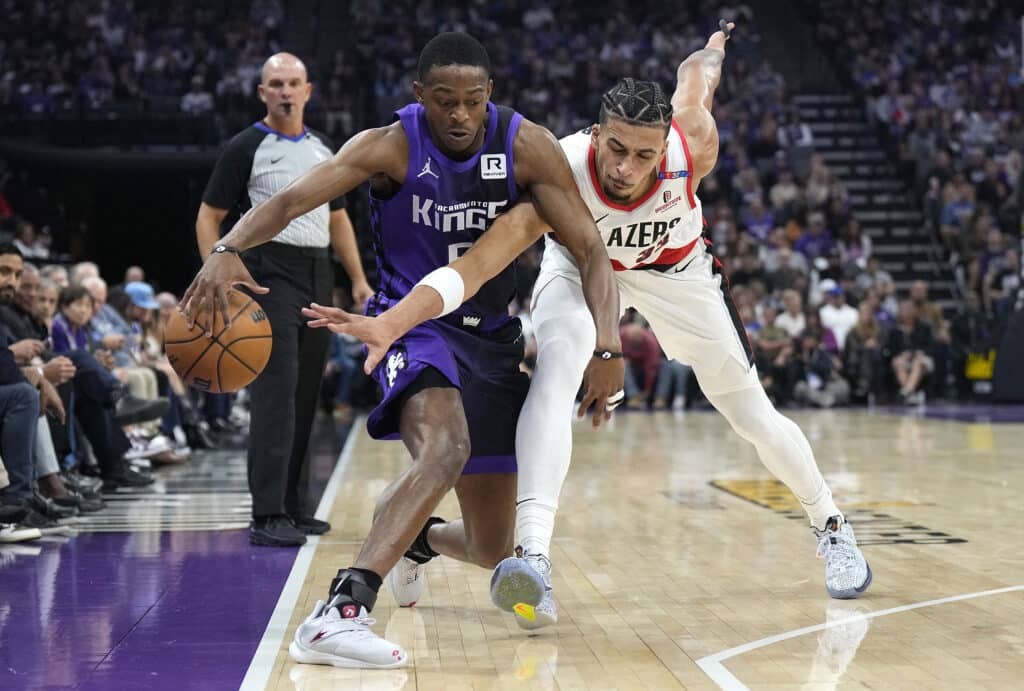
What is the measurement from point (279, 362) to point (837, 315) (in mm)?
11578

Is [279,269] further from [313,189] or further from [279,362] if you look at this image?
[313,189]

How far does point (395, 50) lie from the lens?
68.9ft

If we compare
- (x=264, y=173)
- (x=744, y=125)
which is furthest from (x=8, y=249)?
(x=744, y=125)

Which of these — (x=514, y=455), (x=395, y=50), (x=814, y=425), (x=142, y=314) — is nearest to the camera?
(x=514, y=455)

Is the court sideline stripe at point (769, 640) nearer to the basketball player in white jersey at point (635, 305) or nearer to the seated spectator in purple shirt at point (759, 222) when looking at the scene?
the basketball player in white jersey at point (635, 305)

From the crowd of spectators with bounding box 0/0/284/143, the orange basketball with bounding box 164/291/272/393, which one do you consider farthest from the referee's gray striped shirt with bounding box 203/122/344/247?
the crowd of spectators with bounding box 0/0/284/143

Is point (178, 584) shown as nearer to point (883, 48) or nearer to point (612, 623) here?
point (612, 623)

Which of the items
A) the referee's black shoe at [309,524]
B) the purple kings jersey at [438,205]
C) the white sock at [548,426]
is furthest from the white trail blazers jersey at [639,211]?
the referee's black shoe at [309,524]

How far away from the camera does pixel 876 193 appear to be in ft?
68.8

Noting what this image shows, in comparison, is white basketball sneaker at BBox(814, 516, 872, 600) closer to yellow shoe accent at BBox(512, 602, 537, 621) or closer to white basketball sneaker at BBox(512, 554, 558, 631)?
white basketball sneaker at BBox(512, 554, 558, 631)

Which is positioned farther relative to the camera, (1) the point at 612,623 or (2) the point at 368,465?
(2) the point at 368,465

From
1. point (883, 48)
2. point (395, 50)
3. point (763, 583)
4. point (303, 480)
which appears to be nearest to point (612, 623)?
point (763, 583)

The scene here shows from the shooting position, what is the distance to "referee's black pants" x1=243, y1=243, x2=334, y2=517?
5.80 meters

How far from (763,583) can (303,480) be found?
103 inches
